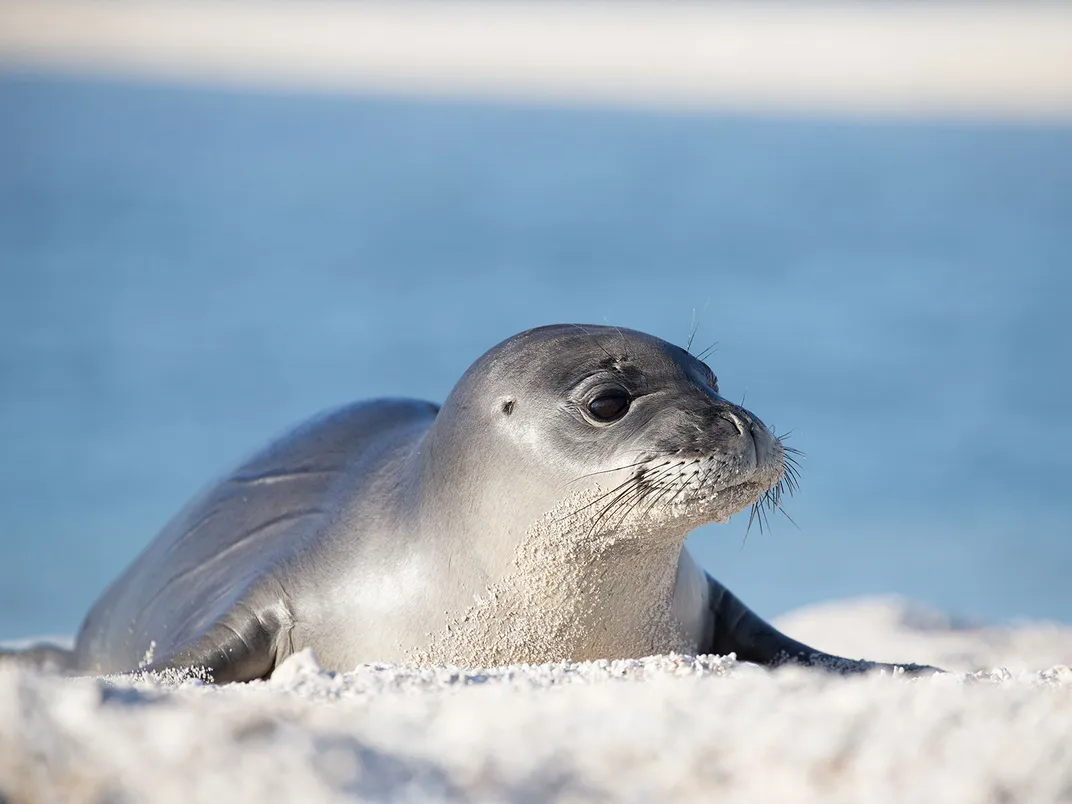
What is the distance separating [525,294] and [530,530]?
41.9ft

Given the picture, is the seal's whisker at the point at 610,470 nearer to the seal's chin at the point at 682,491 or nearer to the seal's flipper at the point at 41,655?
the seal's chin at the point at 682,491

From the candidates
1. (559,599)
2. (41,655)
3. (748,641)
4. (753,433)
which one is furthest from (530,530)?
(41,655)

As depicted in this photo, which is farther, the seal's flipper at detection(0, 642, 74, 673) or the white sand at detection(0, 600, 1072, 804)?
the seal's flipper at detection(0, 642, 74, 673)

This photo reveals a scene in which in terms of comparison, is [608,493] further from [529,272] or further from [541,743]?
[529,272]

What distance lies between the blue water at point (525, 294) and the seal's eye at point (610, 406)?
2454mm

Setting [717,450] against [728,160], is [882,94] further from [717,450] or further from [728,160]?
[717,450]

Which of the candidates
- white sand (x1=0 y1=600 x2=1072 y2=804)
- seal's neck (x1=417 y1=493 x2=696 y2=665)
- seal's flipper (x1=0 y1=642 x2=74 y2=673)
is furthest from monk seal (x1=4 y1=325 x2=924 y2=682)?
seal's flipper (x1=0 y1=642 x2=74 y2=673)

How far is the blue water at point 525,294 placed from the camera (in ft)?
31.7

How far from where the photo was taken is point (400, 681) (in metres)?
2.78

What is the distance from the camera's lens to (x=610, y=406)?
12.1ft

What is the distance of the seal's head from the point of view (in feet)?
11.4

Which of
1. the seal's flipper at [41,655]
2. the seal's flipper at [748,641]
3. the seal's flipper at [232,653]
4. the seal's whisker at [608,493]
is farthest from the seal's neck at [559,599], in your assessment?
the seal's flipper at [41,655]

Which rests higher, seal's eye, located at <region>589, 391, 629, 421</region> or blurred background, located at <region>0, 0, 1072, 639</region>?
blurred background, located at <region>0, 0, 1072, 639</region>

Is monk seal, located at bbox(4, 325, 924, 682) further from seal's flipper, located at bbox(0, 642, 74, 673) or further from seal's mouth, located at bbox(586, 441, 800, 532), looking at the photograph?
seal's flipper, located at bbox(0, 642, 74, 673)
